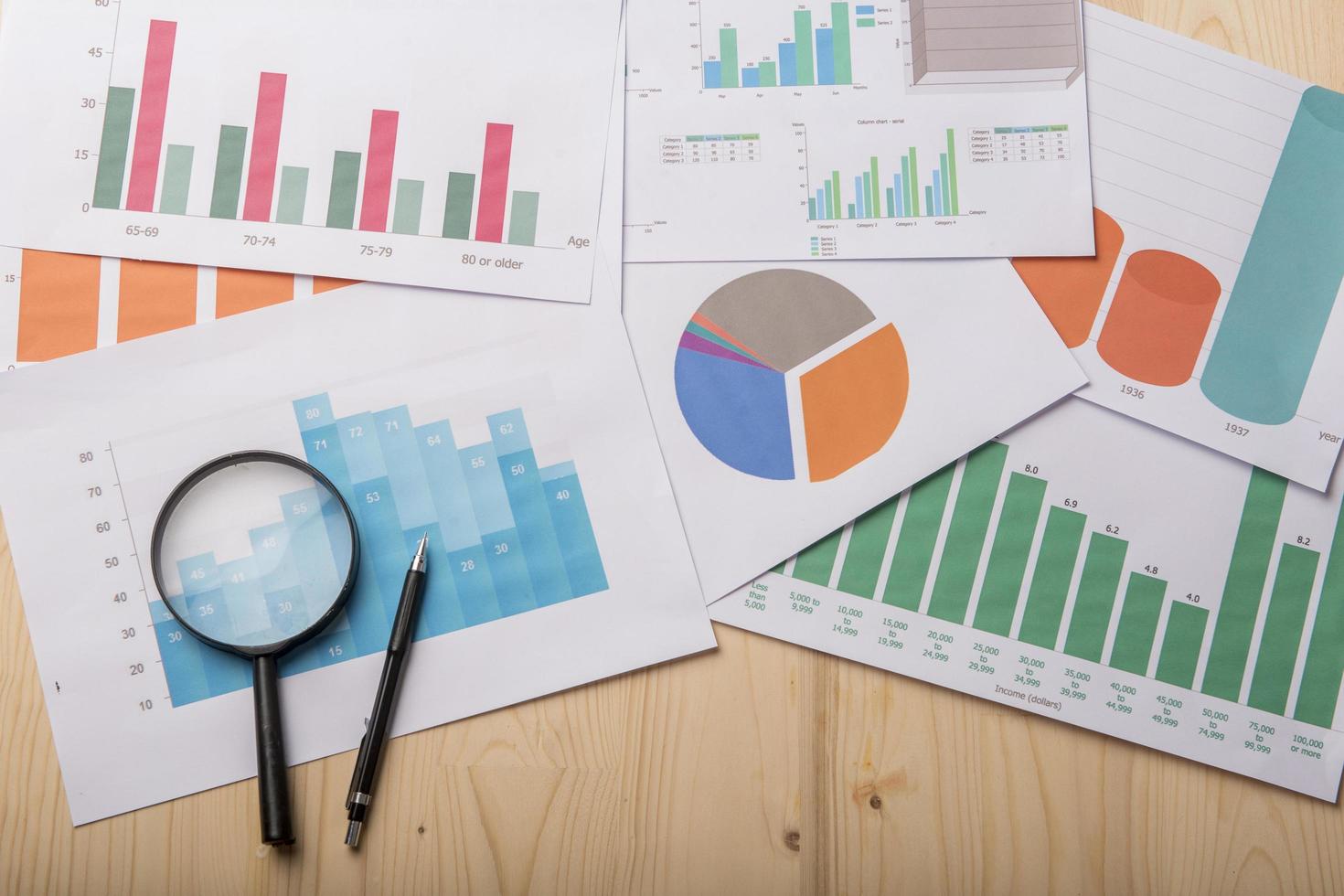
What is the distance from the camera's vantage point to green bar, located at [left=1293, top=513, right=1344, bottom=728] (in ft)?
2.43

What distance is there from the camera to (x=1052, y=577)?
0.74m

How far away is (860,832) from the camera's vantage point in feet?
2.36

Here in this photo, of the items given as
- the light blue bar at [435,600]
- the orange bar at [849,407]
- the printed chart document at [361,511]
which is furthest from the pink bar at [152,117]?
the orange bar at [849,407]

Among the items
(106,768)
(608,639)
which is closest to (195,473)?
(106,768)

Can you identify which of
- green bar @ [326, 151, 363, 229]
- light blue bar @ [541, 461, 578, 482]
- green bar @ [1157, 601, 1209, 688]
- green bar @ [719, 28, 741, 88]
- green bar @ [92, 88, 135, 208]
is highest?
green bar @ [719, 28, 741, 88]

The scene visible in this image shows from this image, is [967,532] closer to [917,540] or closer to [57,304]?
[917,540]

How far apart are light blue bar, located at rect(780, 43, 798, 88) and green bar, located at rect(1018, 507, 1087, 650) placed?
41 centimetres

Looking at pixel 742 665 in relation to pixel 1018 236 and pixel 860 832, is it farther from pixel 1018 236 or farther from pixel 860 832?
pixel 1018 236

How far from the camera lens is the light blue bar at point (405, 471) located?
0.72 metres

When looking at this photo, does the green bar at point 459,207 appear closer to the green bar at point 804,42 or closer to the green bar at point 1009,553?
the green bar at point 804,42

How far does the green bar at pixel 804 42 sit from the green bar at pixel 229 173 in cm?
45

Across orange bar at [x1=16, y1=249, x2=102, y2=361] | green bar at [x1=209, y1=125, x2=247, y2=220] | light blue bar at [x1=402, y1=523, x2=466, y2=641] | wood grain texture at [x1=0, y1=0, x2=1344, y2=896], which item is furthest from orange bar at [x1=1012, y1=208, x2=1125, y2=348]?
orange bar at [x1=16, y1=249, x2=102, y2=361]

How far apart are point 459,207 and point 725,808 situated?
20.3 inches

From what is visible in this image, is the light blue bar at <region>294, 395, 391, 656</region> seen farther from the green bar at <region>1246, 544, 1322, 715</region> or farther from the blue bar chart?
the green bar at <region>1246, 544, 1322, 715</region>
